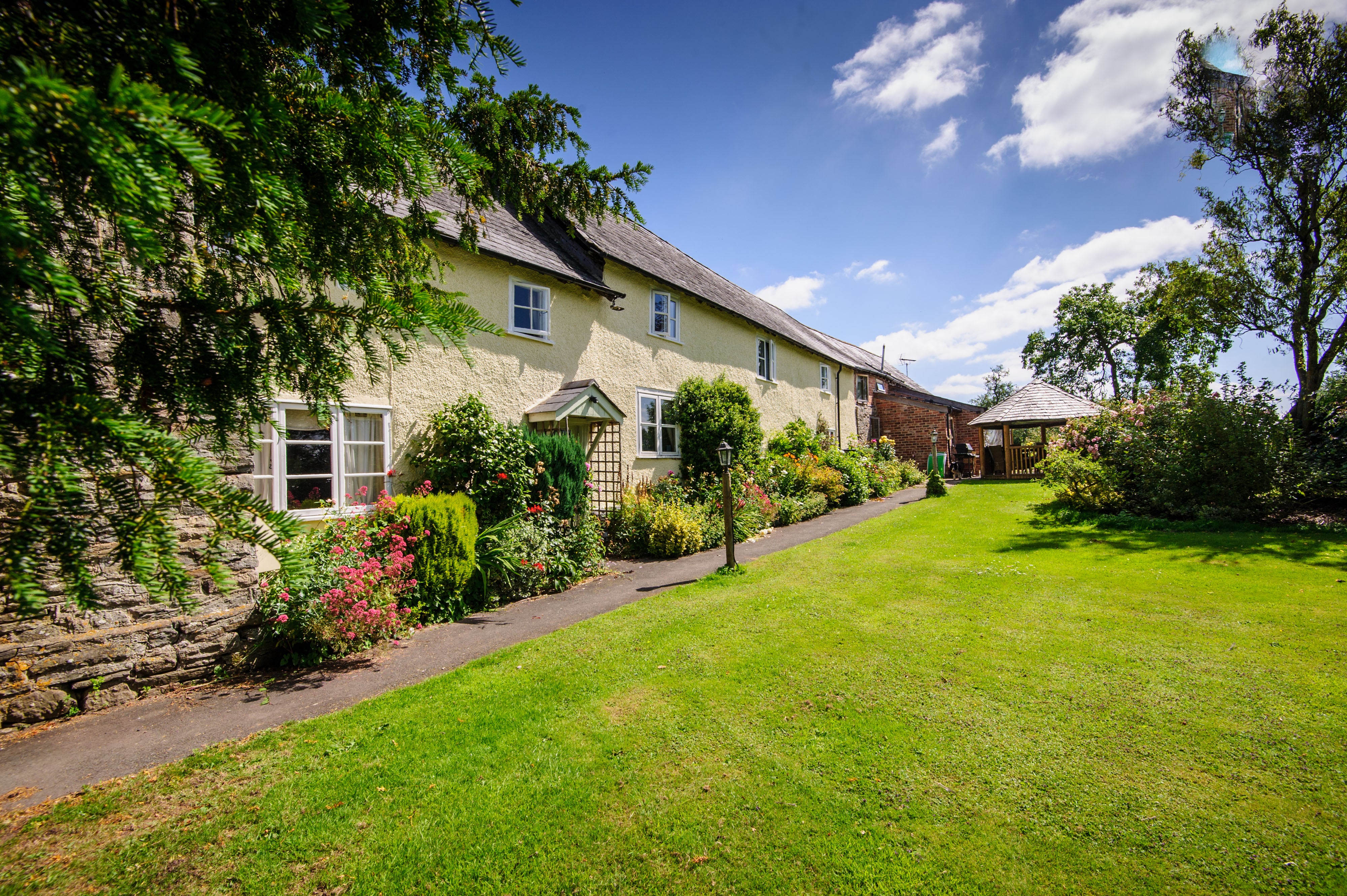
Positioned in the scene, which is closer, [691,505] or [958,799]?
[958,799]

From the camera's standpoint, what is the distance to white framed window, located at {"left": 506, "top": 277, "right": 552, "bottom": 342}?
34.6 feet

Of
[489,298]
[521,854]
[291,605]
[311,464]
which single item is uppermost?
[489,298]

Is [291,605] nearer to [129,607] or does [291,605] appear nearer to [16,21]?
[129,607]

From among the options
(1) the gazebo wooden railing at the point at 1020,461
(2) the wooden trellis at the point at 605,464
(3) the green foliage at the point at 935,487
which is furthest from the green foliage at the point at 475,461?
(1) the gazebo wooden railing at the point at 1020,461

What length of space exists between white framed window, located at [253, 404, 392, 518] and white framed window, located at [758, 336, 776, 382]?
13.7 m

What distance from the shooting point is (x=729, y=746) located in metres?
3.85

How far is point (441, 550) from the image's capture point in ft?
23.6

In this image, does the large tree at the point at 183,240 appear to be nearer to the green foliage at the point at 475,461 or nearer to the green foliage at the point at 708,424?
the green foliage at the point at 475,461

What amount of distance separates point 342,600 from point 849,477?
53.9 feet

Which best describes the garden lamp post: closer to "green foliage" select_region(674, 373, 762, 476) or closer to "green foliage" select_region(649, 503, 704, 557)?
"green foliage" select_region(649, 503, 704, 557)

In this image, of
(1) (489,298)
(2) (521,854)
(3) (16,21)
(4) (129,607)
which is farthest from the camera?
(1) (489,298)

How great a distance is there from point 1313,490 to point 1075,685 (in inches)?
474

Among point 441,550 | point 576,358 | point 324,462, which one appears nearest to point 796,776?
point 441,550

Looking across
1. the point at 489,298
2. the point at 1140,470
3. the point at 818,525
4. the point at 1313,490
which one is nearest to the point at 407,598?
the point at 489,298
